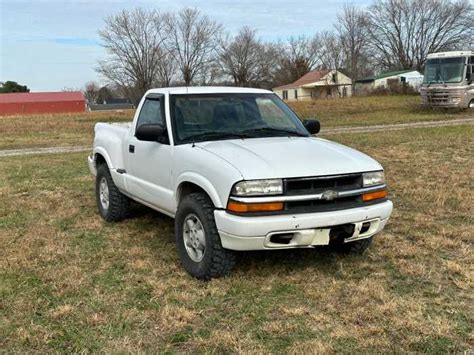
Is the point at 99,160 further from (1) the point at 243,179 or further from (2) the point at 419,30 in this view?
(2) the point at 419,30

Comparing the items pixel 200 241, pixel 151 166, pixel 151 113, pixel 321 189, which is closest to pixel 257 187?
pixel 321 189

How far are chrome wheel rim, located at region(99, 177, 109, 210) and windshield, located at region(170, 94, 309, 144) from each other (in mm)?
1896

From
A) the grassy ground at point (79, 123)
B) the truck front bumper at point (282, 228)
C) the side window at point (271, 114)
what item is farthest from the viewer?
the grassy ground at point (79, 123)

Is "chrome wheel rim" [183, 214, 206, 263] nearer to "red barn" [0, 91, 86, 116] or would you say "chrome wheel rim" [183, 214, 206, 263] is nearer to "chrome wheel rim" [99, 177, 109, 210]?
"chrome wheel rim" [99, 177, 109, 210]

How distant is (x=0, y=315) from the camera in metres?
3.86

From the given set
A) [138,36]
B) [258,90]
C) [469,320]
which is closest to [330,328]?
[469,320]

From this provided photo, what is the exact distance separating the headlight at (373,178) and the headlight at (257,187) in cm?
87

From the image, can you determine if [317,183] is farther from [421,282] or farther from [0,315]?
[0,315]

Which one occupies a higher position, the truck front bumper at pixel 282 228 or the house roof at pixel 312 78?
the house roof at pixel 312 78

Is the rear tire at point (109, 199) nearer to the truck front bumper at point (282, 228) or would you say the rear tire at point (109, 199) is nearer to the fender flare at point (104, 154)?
the fender flare at point (104, 154)

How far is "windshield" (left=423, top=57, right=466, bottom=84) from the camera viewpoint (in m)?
23.1

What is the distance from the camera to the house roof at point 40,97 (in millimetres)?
63009

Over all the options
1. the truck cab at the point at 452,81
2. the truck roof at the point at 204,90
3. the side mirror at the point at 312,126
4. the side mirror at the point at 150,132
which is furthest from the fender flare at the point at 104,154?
the truck cab at the point at 452,81

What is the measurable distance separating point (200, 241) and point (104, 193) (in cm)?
269
